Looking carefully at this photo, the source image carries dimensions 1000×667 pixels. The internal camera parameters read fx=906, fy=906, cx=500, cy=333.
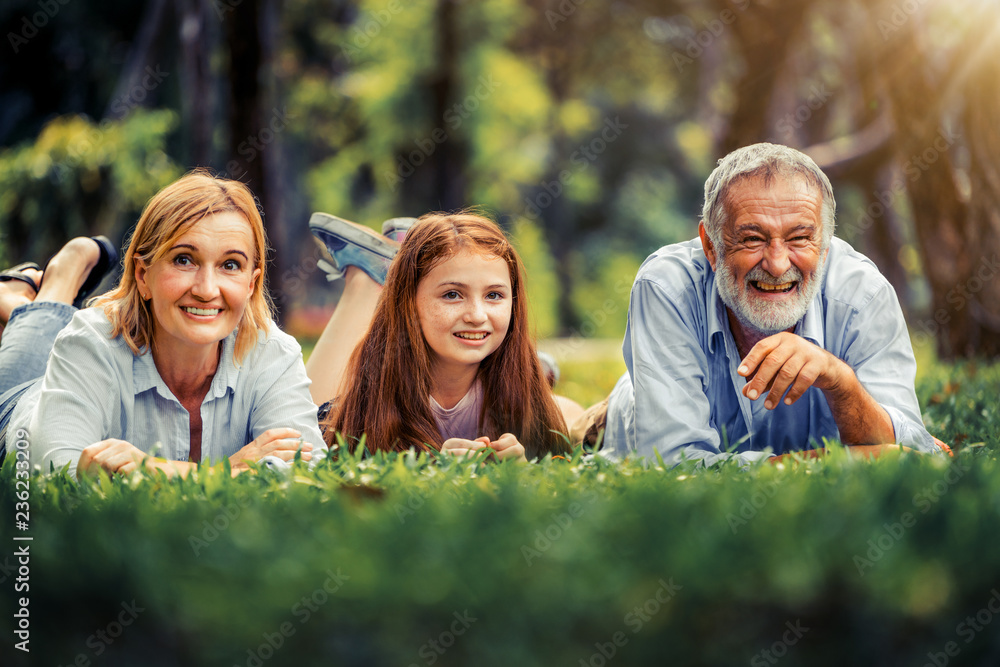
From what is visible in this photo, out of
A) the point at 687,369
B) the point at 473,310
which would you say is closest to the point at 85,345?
the point at 473,310

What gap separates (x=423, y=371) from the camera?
157 inches

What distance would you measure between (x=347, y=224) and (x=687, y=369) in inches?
89.3

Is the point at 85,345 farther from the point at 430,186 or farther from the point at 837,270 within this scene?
the point at 430,186

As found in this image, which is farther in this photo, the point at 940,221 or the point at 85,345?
the point at 940,221

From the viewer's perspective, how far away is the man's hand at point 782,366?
3.03 m

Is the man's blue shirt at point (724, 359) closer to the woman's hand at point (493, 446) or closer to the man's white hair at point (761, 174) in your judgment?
the man's white hair at point (761, 174)

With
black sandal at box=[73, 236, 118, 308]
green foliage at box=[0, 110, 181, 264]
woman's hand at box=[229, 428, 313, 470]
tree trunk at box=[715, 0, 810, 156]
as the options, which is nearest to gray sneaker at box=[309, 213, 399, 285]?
black sandal at box=[73, 236, 118, 308]

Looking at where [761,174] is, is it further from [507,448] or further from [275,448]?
[275,448]

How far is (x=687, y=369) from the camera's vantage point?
3.61m

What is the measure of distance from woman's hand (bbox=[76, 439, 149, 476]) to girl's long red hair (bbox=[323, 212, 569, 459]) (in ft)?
3.44

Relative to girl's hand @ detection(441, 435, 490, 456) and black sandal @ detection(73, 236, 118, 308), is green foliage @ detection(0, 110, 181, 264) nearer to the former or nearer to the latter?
black sandal @ detection(73, 236, 118, 308)

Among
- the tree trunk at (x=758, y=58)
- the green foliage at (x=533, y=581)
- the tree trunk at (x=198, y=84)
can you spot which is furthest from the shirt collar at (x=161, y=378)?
the tree trunk at (x=758, y=58)

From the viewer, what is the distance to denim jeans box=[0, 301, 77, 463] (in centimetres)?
434

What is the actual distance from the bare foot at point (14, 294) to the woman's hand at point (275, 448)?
2.35 metres
